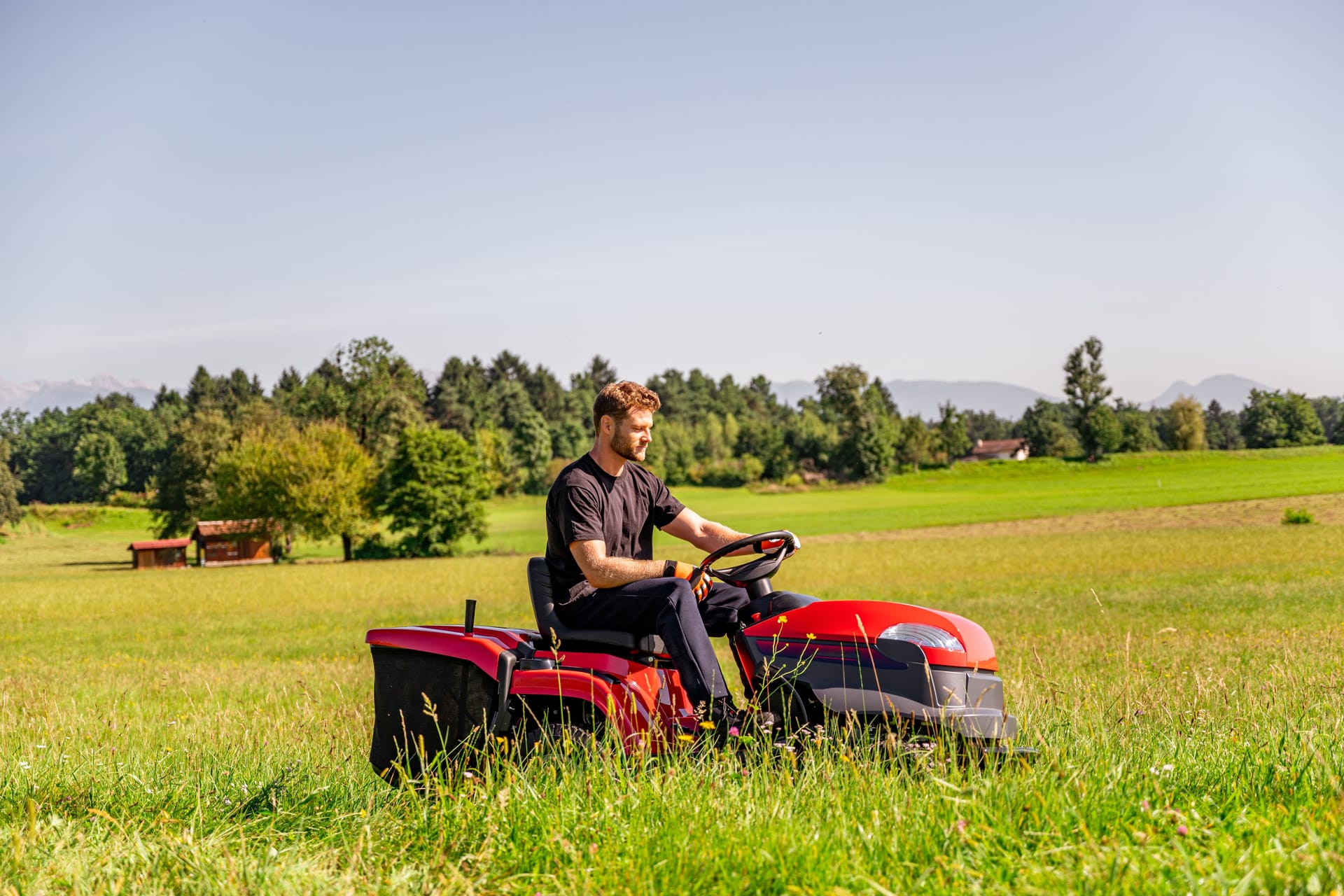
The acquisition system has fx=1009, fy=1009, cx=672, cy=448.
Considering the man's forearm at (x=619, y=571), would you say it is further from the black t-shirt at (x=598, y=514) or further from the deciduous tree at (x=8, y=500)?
the deciduous tree at (x=8, y=500)

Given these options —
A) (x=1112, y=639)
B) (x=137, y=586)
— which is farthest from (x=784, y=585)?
(x=137, y=586)

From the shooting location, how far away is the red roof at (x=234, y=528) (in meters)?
50.7

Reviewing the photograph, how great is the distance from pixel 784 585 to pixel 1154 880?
2041 centimetres

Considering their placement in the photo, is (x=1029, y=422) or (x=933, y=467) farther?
(x=1029, y=422)

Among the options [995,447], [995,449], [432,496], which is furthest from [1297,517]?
[995,447]

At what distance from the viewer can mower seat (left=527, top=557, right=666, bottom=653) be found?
4414 mm

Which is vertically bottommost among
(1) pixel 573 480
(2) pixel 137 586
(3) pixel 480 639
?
(2) pixel 137 586

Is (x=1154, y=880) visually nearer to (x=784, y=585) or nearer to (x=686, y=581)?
(x=686, y=581)

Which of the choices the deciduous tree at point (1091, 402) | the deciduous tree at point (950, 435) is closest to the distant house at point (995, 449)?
the deciduous tree at point (950, 435)

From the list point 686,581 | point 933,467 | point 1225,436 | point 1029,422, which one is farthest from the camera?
point 1029,422

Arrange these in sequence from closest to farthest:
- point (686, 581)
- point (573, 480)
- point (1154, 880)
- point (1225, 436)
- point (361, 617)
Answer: point (1154, 880) → point (686, 581) → point (573, 480) → point (361, 617) → point (1225, 436)

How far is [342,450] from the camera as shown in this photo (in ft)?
167

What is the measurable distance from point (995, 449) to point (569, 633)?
116 metres

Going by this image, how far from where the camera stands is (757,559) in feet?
14.5
